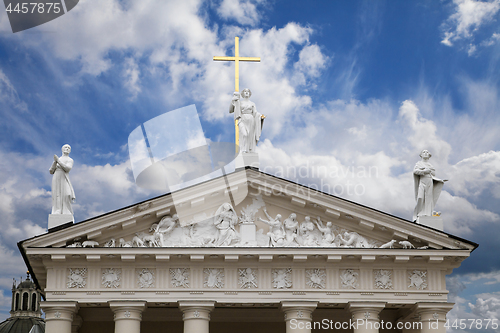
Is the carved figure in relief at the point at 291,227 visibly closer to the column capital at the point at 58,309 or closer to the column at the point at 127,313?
the column at the point at 127,313

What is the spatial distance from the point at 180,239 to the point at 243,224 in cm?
222

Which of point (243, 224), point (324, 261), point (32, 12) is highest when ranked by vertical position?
point (32, 12)

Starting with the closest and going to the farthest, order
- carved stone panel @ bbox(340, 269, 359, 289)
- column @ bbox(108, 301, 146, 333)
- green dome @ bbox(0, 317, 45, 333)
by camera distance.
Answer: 1. column @ bbox(108, 301, 146, 333)
2. carved stone panel @ bbox(340, 269, 359, 289)
3. green dome @ bbox(0, 317, 45, 333)

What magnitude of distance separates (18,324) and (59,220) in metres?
67.1

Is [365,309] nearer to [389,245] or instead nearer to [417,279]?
[417,279]

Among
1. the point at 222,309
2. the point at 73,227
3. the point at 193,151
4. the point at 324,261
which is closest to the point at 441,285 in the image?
the point at 324,261

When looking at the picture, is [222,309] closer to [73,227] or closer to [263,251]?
[263,251]

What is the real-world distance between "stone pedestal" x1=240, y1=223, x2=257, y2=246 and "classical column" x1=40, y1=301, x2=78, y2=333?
19.4 ft

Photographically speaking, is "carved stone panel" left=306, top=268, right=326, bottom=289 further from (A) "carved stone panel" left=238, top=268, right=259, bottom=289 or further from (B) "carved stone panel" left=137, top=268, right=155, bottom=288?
(B) "carved stone panel" left=137, top=268, right=155, bottom=288

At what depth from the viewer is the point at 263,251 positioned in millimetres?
20109

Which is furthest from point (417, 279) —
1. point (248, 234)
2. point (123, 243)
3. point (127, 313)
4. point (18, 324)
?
point (18, 324)

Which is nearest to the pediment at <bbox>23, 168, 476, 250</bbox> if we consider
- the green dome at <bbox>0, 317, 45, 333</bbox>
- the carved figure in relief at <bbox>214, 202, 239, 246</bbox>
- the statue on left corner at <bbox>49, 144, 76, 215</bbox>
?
the carved figure in relief at <bbox>214, 202, 239, 246</bbox>

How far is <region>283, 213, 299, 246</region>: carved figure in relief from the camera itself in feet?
68.5

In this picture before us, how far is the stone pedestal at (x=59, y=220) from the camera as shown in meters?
20.8
